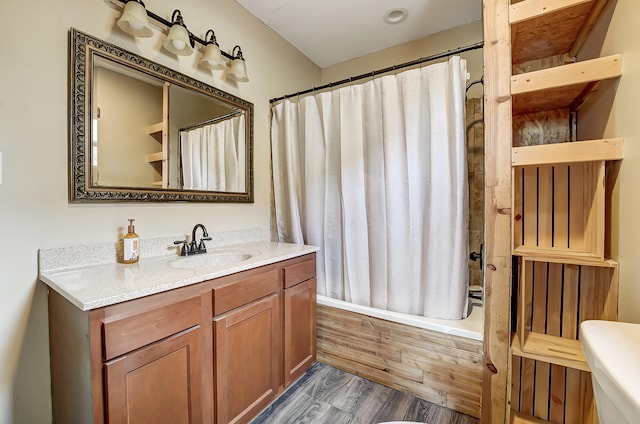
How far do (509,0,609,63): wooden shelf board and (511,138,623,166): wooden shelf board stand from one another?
0.54 metres

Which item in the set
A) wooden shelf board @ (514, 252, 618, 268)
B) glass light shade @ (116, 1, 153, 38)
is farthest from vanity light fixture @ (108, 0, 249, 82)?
wooden shelf board @ (514, 252, 618, 268)

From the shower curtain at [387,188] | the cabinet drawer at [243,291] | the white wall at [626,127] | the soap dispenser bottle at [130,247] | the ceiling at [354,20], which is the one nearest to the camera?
the white wall at [626,127]

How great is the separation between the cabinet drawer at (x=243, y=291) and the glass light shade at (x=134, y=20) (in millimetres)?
1366

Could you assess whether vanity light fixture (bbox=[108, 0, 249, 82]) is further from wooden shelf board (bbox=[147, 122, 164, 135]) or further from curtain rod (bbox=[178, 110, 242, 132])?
wooden shelf board (bbox=[147, 122, 164, 135])

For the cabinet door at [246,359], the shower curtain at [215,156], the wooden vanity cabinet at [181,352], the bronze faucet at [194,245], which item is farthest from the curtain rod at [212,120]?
the cabinet door at [246,359]

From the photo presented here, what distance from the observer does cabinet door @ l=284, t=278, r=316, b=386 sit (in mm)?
1613

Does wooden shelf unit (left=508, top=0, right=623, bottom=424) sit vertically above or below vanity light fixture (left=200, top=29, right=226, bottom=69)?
below

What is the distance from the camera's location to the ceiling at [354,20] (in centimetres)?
198

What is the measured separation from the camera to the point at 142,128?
1478 mm

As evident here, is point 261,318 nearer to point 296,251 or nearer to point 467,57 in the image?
point 296,251

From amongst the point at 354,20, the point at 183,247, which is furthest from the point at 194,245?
the point at 354,20

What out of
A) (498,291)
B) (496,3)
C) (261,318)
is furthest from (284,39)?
(498,291)

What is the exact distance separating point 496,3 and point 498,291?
1252 millimetres

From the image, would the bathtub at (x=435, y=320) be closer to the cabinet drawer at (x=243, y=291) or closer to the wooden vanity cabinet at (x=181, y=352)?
the wooden vanity cabinet at (x=181, y=352)
